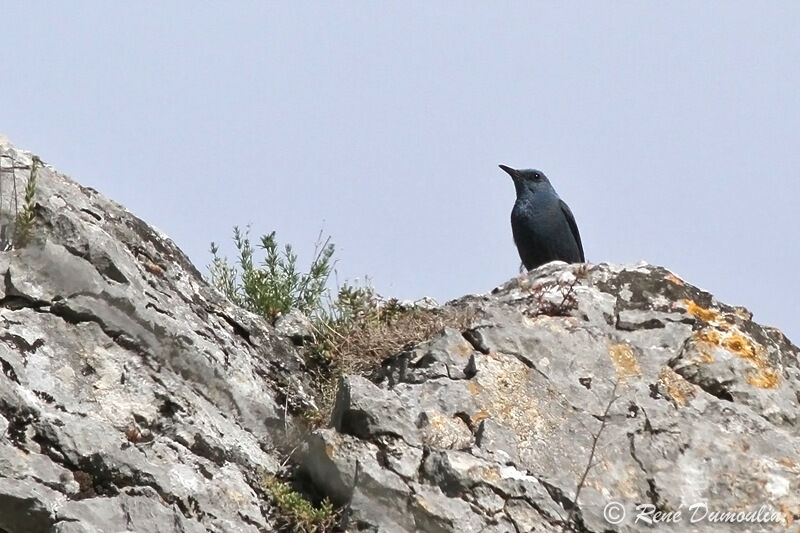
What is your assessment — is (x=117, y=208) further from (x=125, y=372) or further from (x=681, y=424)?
(x=681, y=424)

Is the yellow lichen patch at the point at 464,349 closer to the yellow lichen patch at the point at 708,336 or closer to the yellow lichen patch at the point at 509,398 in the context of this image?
the yellow lichen patch at the point at 509,398

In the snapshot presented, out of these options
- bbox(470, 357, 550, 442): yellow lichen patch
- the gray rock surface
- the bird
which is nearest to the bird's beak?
the bird

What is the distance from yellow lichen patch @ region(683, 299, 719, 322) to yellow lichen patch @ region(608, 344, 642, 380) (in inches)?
21.4

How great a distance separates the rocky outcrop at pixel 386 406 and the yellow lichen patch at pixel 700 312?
0.02 meters

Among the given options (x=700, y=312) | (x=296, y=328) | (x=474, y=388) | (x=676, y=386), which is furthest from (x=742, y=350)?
(x=296, y=328)

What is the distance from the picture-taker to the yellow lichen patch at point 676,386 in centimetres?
652

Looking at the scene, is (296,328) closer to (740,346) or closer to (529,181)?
(740,346)

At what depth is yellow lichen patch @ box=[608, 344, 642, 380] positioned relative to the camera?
6.65 m

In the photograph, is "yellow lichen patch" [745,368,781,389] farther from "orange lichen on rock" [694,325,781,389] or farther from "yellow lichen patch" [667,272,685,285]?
"yellow lichen patch" [667,272,685,285]

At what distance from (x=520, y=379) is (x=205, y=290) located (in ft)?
6.10

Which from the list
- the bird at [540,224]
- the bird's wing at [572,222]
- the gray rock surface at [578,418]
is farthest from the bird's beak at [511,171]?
the gray rock surface at [578,418]

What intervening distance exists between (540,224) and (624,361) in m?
5.10

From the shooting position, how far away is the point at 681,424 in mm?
6270

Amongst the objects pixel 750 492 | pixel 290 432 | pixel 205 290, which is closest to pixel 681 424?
pixel 750 492
